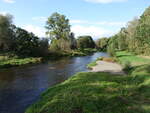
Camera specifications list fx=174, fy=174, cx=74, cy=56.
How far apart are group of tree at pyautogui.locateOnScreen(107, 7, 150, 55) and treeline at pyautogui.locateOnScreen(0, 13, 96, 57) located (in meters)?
21.4

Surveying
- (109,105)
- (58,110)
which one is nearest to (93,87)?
(109,105)

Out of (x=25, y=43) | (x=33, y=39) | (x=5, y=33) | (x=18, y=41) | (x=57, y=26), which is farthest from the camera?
(x=57, y=26)

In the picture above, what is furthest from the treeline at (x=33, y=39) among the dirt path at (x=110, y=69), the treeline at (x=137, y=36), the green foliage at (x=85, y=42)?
the green foliage at (x=85, y=42)

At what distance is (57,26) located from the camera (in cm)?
7294

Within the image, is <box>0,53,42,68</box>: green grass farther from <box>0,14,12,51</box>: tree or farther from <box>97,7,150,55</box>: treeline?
<box>97,7,150,55</box>: treeline

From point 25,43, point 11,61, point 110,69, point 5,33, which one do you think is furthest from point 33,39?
point 110,69

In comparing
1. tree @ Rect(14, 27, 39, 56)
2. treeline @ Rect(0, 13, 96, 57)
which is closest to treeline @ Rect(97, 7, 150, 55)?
treeline @ Rect(0, 13, 96, 57)

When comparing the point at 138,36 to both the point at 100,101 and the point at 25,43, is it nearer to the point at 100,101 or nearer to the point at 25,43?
the point at 100,101

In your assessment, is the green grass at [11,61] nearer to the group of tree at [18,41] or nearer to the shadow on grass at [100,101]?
the group of tree at [18,41]

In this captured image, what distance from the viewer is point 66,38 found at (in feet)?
246

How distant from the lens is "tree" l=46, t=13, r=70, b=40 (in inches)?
2859

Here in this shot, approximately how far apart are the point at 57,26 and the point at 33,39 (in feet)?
59.0

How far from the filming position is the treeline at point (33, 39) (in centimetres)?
4941

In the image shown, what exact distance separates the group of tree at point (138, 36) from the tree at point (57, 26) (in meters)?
21.8
